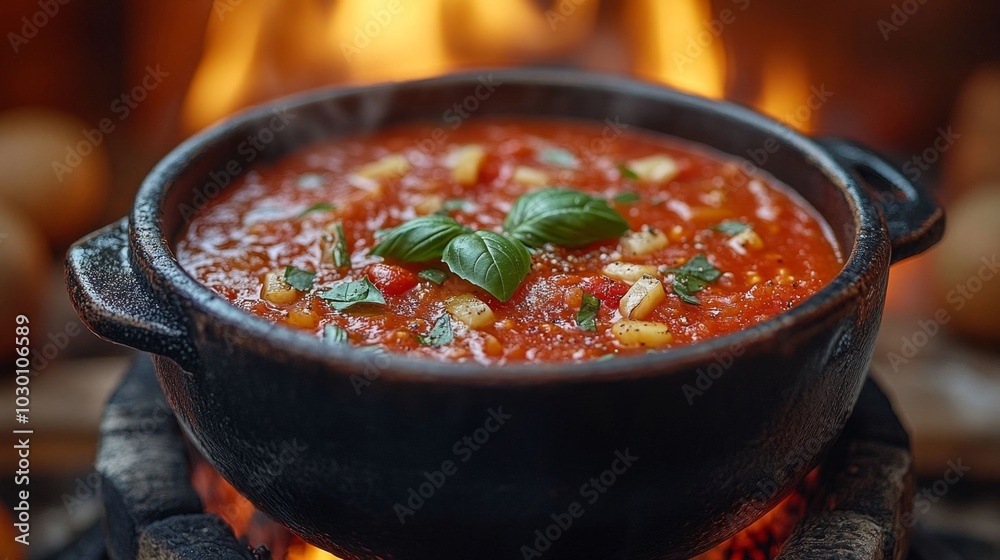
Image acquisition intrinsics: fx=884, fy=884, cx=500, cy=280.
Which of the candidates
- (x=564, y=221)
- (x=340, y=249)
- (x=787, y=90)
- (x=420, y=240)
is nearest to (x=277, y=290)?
(x=340, y=249)

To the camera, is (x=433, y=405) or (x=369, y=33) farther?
(x=369, y=33)

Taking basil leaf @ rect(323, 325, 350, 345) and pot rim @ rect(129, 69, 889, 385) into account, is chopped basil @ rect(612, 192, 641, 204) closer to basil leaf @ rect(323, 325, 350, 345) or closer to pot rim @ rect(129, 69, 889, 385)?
pot rim @ rect(129, 69, 889, 385)

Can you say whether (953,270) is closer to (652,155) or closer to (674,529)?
(652,155)

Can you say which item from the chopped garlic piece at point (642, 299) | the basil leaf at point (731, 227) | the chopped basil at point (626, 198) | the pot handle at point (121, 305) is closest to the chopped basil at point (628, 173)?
the chopped basil at point (626, 198)

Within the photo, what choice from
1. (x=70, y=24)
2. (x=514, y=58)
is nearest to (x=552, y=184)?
(x=514, y=58)

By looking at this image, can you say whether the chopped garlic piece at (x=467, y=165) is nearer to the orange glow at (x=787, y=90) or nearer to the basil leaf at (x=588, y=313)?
the basil leaf at (x=588, y=313)

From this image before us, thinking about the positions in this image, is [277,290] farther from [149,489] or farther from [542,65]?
[542,65]

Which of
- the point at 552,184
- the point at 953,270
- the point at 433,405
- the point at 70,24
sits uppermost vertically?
the point at 433,405
